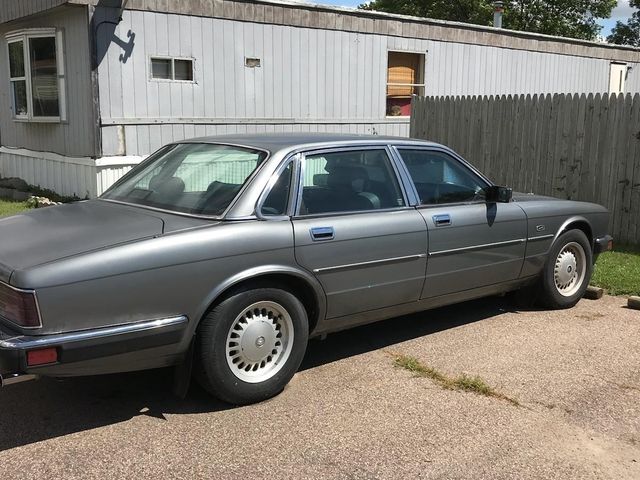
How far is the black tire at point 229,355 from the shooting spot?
11.9 ft

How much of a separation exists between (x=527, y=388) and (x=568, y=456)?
32.5 inches

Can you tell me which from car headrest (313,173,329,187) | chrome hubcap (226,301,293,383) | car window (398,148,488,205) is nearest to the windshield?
car headrest (313,173,329,187)

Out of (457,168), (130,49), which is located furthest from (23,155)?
(457,168)

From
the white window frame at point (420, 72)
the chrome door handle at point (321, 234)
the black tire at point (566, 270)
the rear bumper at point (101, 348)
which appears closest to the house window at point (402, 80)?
the white window frame at point (420, 72)

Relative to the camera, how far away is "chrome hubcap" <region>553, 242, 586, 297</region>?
229 inches

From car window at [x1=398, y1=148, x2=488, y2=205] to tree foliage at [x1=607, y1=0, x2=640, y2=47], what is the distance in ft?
109

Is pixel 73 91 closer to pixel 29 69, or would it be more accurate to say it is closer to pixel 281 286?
pixel 29 69

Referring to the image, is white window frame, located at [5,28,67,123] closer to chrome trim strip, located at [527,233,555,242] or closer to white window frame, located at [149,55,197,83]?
white window frame, located at [149,55,197,83]

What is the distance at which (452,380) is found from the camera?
4.27 m

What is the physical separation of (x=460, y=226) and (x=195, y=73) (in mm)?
6897

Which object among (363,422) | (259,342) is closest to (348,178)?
(259,342)

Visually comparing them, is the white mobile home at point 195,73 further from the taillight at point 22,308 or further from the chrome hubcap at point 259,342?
the taillight at point 22,308

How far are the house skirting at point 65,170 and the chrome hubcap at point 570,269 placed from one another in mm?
6606

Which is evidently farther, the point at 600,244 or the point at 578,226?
the point at 600,244
